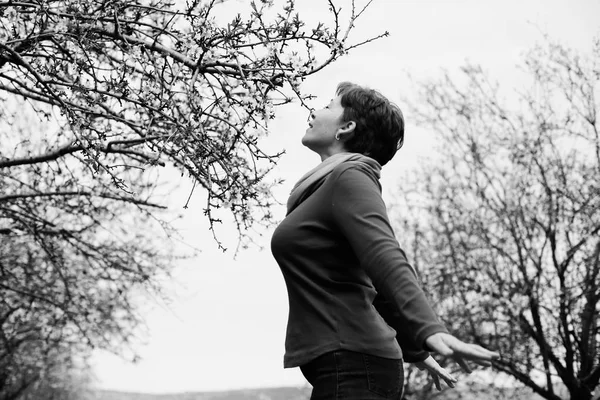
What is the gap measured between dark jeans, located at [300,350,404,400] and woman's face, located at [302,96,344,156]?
0.88 m

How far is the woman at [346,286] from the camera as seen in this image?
86.6 inches

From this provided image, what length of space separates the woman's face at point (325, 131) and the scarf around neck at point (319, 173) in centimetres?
15

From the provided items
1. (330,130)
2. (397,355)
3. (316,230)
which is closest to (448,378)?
(397,355)

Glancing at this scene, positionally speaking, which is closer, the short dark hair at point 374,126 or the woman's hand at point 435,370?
the short dark hair at point 374,126

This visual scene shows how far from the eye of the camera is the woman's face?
2838 millimetres

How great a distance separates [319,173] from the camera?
262cm

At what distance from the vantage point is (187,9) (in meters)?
4.92

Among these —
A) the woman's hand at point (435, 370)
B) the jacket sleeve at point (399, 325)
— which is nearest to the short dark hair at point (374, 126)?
the jacket sleeve at point (399, 325)

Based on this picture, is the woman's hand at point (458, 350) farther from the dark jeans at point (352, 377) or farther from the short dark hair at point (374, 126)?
the short dark hair at point (374, 126)

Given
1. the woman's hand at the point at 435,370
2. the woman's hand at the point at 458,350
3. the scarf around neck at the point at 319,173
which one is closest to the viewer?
the woman's hand at the point at 458,350

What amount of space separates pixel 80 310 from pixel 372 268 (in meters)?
9.42

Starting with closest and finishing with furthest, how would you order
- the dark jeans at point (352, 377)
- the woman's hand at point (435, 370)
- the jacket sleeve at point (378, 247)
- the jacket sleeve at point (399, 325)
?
the jacket sleeve at point (378, 247), the dark jeans at point (352, 377), the jacket sleeve at point (399, 325), the woman's hand at point (435, 370)

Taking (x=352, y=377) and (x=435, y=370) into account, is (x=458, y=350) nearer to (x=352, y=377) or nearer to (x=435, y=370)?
(x=352, y=377)

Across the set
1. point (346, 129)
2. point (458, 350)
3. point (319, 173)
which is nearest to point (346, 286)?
point (319, 173)
